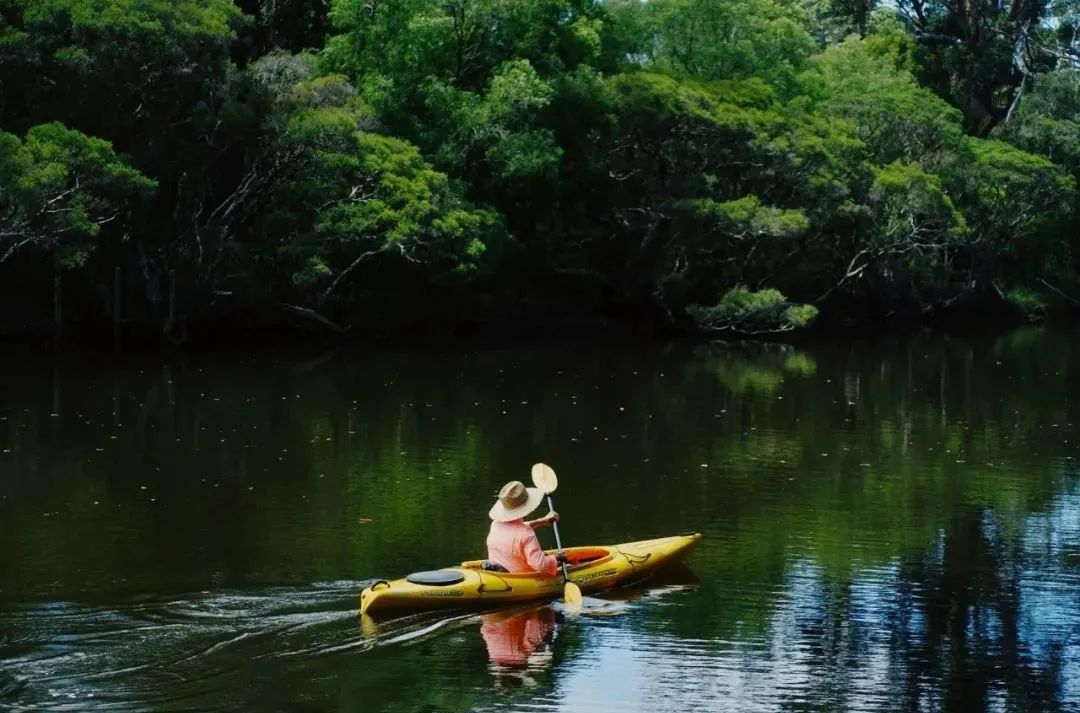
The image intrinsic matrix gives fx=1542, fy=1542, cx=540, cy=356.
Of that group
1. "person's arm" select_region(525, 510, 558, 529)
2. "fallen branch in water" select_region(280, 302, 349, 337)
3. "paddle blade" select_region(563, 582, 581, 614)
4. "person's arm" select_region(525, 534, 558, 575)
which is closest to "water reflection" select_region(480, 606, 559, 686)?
"paddle blade" select_region(563, 582, 581, 614)

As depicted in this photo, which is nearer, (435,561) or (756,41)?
(435,561)

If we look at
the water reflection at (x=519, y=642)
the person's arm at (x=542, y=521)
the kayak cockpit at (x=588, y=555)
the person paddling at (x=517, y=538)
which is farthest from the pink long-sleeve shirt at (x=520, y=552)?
the kayak cockpit at (x=588, y=555)

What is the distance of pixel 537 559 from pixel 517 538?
243 millimetres

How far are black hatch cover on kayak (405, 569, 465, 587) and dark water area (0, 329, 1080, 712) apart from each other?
0.26 metres

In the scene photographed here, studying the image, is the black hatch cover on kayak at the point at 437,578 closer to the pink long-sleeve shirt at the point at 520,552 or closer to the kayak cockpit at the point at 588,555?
the pink long-sleeve shirt at the point at 520,552

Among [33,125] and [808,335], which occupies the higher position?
[33,125]

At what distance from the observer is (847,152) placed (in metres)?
42.9

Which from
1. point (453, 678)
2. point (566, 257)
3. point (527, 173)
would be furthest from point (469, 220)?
point (453, 678)

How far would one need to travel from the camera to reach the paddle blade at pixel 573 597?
12.3 m

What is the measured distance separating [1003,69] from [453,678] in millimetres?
51927

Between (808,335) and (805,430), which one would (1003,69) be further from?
(805,430)

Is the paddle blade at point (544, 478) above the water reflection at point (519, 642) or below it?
above

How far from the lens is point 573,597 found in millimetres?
12281

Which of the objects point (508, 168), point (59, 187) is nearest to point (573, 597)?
point (59, 187)
